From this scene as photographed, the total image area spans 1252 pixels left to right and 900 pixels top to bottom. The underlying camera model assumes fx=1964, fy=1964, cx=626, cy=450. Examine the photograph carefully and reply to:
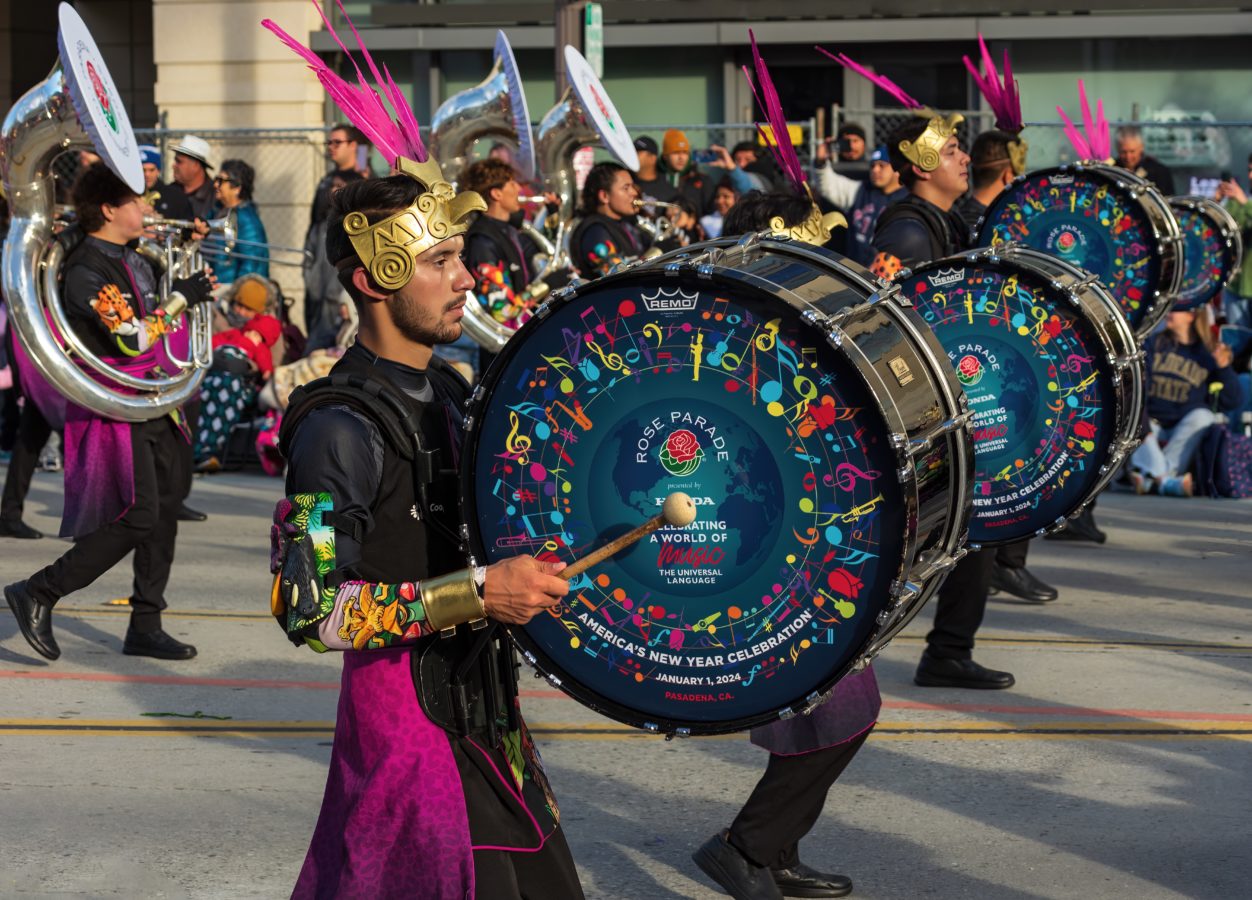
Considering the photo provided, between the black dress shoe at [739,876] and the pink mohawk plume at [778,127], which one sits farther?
the pink mohawk plume at [778,127]

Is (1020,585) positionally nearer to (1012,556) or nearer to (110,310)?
(1012,556)

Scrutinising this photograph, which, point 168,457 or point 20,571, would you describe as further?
point 20,571

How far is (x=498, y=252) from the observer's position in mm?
9875

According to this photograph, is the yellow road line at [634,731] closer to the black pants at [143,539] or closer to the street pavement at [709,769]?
the street pavement at [709,769]

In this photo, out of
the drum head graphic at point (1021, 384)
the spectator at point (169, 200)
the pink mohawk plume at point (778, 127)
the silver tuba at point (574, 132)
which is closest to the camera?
the pink mohawk plume at point (778, 127)

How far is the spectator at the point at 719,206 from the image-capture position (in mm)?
14445

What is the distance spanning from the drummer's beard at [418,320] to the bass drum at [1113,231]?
519cm

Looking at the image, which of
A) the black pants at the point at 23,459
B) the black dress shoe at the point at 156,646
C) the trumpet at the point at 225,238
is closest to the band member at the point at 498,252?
the trumpet at the point at 225,238

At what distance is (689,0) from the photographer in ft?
62.6

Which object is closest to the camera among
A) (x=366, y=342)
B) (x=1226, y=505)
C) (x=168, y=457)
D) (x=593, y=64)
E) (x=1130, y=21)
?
(x=366, y=342)

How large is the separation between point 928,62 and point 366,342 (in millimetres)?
16031

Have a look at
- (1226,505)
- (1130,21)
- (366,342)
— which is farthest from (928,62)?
(366,342)

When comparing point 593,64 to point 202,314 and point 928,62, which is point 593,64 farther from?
point 202,314

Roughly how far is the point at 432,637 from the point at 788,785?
1.67 meters
